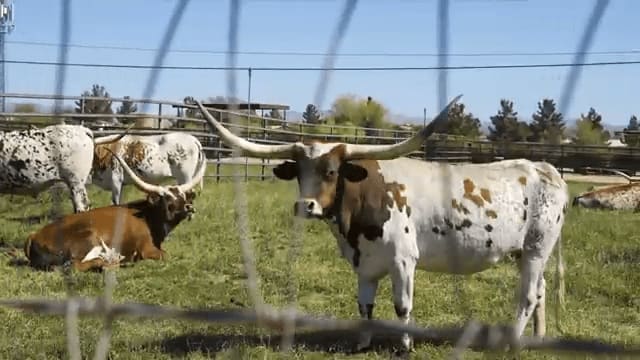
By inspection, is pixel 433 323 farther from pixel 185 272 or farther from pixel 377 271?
pixel 185 272

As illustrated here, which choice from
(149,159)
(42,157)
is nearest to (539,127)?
(42,157)

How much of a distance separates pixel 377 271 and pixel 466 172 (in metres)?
0.76

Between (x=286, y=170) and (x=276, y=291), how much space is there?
1703mm

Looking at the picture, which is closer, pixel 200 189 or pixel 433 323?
pixel 433 323

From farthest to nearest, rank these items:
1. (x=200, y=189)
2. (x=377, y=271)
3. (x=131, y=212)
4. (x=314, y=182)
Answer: (x=200, y=189)
(x=131, y=212)
(x=377, y=271)
(x=314, y=182)

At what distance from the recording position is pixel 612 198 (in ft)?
42.0

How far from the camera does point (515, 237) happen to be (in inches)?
199

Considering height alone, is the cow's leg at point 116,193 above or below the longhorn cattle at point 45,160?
below

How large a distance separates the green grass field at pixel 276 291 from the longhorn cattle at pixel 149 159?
196cm

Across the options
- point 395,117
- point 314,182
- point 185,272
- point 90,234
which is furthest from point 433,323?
point 395,117

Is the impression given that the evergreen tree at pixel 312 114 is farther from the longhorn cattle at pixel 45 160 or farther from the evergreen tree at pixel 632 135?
the longhorn cattle at pixel 45 160

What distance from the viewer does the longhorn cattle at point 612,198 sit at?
12.7 m

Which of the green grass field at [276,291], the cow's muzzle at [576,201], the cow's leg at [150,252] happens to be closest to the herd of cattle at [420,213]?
the green grass field at [276,291]

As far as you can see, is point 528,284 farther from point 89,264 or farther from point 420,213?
point 89,264
